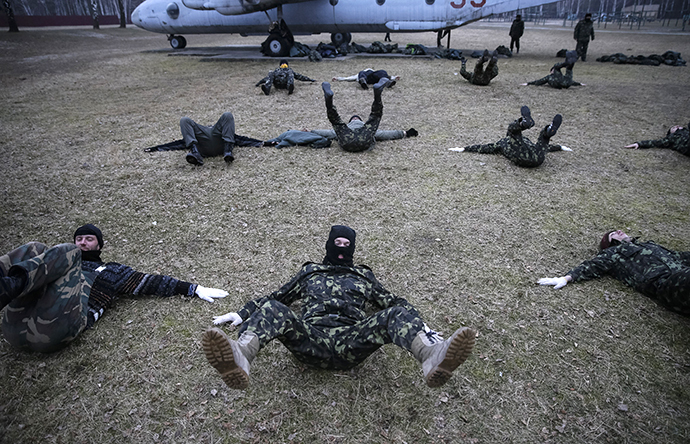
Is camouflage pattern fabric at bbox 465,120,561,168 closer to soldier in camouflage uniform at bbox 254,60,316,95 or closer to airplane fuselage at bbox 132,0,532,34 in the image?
soldier in camouflage uniform at bbox 254,60,316,95

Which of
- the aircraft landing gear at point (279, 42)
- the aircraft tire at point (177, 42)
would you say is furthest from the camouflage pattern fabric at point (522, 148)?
the aircraft tire at point (177, 42)

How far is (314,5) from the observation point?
19.8 metres

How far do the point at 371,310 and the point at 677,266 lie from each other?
10.4 feet

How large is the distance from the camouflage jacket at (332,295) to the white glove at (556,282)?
6.07 ft

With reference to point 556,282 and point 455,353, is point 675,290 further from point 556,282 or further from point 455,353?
point 455,353

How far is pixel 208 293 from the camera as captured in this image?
4105 millimetres

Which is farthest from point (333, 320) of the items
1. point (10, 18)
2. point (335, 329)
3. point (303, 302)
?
point (10, 18)

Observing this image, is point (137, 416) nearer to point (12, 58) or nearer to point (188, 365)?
point (188, 365)

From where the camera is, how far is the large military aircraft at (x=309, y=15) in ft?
60.5

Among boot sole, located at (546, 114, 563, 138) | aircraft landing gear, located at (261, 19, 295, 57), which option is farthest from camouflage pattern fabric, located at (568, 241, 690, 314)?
aircraft landing gear, located at (261, 19, 295, 57)

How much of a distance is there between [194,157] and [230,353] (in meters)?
5.68

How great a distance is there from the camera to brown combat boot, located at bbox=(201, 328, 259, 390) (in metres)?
2.34

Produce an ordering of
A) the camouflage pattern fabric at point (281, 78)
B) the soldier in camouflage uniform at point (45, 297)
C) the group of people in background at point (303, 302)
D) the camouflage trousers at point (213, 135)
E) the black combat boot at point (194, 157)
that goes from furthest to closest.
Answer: the camouflage pattern fabric at point (281, 78) < the camouflage trousers at point (213, 135) < the black combat boot at point (194, 157) < the soldier in camouflage uniform at point (45, 297) < the group of people in background at point (303, 302)

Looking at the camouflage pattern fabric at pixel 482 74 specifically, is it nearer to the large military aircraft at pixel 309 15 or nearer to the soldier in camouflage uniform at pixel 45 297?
the large military aircraft at pixel 309 15
